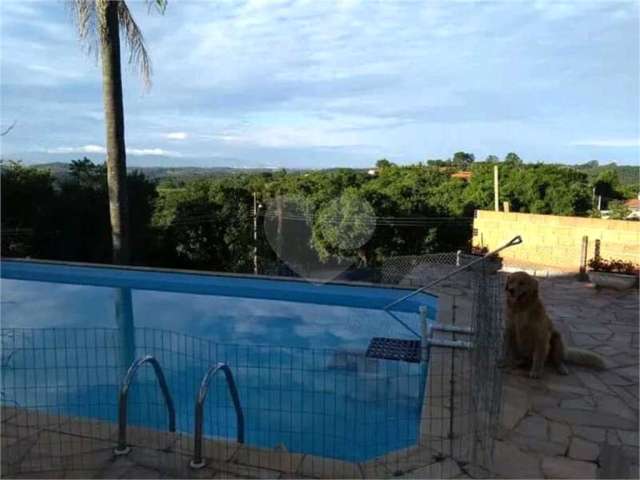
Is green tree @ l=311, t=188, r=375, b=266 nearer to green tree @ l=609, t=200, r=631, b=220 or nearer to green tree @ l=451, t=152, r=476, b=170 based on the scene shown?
green tree @ l=609, t=200, r=631, b=220

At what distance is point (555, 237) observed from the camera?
9.41 m

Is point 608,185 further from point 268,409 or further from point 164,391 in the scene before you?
point 164,391

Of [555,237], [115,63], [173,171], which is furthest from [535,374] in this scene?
[173,171]

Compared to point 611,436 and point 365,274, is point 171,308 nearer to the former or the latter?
point 365,274

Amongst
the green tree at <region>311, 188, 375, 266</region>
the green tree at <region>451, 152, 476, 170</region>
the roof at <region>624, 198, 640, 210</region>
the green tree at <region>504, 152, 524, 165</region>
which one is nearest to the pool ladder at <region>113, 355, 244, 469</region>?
the green tree at <region>311, 188, 375, 266</region>

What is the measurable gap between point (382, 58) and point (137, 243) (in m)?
6.74

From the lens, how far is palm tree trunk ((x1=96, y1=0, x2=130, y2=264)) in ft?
28.2

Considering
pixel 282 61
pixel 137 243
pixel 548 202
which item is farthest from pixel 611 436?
pixel 548 202

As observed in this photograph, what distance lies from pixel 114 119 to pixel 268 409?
6.84 meters

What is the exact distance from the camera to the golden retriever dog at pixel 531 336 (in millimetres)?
3822

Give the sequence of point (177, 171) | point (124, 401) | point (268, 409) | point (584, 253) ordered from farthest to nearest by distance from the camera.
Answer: point (177, 171), point (584, 253), point (268, 409), point (124, 401)

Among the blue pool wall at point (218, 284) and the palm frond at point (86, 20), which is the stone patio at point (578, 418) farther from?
the palm frond at point (86, 20)

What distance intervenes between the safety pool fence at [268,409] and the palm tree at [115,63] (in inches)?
158

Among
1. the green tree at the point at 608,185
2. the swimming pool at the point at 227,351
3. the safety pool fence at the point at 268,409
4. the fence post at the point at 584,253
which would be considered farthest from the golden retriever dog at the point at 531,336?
the green tree at the point at 608,185
